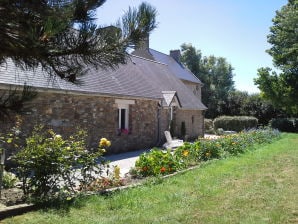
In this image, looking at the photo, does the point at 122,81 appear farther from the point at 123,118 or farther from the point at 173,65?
the point at 173,65

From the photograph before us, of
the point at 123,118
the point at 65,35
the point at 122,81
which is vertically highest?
the point at 122,81

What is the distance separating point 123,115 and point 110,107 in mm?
1538

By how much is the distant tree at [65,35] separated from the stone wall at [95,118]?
21.6ft

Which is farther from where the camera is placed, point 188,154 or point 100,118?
point 100,118

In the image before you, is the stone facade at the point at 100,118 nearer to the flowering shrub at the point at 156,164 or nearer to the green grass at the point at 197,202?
the flowering shrub at the point at 156,164

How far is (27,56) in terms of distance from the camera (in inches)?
132

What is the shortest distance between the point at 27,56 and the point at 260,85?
30.6 metres

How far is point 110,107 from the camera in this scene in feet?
50.6

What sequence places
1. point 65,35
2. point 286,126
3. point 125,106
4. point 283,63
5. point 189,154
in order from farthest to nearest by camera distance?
point 286,126, point 283,63, point 125,106, point 189,154, point 65,35

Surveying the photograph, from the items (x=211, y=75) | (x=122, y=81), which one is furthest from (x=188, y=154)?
(x=211, y=75)

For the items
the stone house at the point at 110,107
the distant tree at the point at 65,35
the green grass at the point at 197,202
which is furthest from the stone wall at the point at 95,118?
the distant tree at the point at 65,35

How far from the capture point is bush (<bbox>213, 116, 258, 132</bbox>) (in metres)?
35.7

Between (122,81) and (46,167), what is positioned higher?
(122,81)

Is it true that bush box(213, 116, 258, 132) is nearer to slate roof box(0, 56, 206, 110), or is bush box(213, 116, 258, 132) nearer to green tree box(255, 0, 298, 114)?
green tree box(255, 0, 298, 114)
